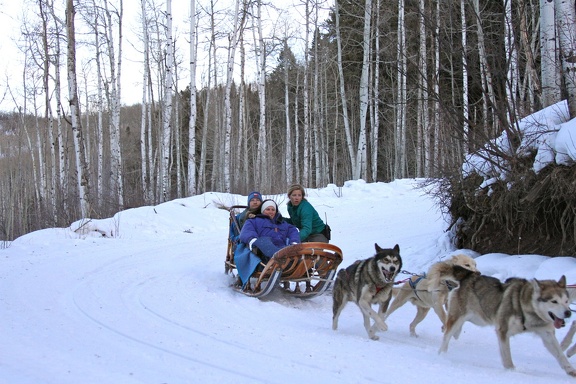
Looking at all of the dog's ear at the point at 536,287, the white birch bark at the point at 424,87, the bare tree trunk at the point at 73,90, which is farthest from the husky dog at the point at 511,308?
the bare tree trunk at the point at 73,90

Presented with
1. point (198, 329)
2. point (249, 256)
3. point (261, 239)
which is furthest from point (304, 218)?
point (198, 329)

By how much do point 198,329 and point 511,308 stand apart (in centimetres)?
282

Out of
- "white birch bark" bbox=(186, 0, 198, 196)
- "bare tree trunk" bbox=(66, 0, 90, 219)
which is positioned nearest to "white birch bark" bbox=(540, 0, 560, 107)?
"bare tree trunk" bbox=(66, 0, 90, 219)

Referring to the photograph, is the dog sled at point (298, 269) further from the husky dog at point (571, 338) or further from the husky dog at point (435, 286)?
the husky dog at point (571, 338)

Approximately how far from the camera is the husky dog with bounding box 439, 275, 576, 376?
363 cm

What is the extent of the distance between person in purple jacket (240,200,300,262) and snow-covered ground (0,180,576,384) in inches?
26.2

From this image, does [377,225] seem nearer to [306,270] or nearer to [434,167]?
[434,167]

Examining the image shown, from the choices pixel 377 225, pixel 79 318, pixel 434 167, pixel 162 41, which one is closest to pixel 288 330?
pixel 79 318

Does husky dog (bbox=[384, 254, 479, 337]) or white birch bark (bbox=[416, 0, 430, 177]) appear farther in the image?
white birch bark (bbox=[416, 0, 430, 177])

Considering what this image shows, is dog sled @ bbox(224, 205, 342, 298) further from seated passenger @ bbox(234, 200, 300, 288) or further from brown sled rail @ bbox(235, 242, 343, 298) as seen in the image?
seated passenger @ bbox(234, 200, 300, 288)

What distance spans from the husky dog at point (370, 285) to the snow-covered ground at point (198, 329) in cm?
22

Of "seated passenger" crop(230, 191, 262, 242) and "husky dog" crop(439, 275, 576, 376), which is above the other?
"seated passenger" crop(230, 191, 262, 242)

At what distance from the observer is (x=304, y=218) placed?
7.26 metres

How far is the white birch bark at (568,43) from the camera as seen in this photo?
6.57 meters
